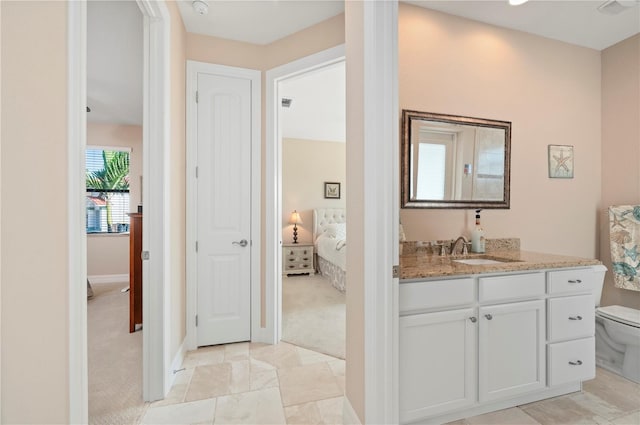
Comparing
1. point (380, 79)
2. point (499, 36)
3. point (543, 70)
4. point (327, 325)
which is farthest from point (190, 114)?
point (543, 70)

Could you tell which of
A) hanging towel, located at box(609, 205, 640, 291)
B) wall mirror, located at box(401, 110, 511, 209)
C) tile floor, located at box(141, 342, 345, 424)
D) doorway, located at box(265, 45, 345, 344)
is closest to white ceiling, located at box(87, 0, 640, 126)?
doorway, located at box(265, 45, 345, 344)

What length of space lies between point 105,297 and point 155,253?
3.08 meters

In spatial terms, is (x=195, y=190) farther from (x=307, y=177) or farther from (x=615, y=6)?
(x=307, y=177)

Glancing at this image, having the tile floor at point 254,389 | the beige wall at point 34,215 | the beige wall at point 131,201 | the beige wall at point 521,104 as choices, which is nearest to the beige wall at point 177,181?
the tile floor at point 254,389

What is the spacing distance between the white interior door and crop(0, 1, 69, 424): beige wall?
1.73 m

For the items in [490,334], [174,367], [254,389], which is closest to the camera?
[490,334]

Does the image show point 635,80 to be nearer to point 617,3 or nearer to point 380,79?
point 617,3

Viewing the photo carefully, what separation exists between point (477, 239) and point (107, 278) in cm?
553

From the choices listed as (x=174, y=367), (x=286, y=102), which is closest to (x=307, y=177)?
(x=286, y=102)

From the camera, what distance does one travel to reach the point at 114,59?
297 centimetres

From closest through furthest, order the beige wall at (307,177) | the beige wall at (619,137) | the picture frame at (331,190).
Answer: the beige wall at (619,137) < the beige wall at (307,177) < the picture frame at (331,190)

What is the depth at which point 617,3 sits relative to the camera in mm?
2145

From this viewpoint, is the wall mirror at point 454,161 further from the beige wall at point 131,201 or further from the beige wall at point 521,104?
the beige wall at point 131,201

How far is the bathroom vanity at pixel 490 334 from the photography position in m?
1.55
